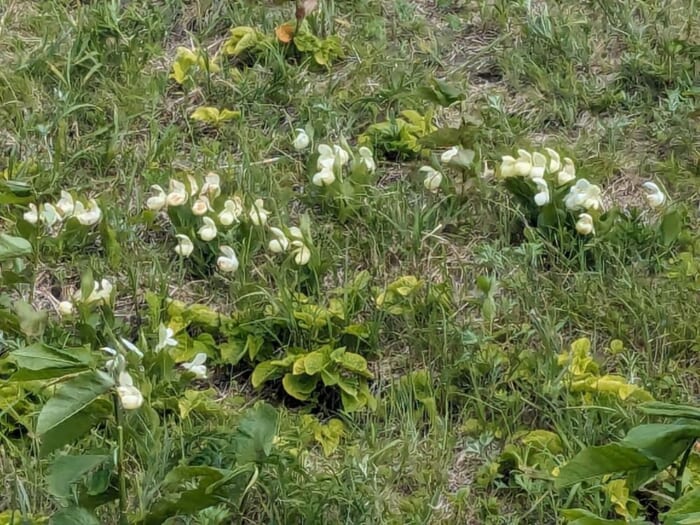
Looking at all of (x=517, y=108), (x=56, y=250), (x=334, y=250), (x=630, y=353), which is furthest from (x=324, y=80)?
(x=630, y=353)

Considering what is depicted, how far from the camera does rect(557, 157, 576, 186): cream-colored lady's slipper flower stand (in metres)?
2.90

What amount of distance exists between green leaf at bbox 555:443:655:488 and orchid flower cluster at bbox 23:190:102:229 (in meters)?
1.80

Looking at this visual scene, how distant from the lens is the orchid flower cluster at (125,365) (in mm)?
1834

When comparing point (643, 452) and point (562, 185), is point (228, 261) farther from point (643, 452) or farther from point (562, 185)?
point (643, 452)

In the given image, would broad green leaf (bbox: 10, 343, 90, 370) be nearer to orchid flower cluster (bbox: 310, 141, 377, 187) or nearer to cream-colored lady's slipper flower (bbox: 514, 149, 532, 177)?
orchid flower cluster (bbox: 310, 141, 377, 187)

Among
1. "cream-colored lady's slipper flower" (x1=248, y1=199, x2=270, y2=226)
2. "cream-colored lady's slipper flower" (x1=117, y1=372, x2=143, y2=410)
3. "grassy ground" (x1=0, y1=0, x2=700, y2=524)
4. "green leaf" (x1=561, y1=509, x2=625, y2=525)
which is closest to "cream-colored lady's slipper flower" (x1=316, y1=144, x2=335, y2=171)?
"grassy ground" (x1=0, y1=0, x2=700, y2=524)

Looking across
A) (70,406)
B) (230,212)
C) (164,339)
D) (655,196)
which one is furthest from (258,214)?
(70,406)

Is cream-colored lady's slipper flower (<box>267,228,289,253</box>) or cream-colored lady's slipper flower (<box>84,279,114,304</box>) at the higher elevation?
cream-colored lady's slipper flower (<box>267,228,289,253</box>)

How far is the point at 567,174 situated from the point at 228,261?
975 mm

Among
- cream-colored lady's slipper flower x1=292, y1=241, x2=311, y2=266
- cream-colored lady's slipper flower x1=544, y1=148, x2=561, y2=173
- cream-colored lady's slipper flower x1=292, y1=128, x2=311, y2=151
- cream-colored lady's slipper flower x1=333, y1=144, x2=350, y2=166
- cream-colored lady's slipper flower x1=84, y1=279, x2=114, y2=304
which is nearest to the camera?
cream-colored lady's slipper flower x1=84, y1=279, x2=114, y2=304

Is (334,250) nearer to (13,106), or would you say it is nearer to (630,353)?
(630,353)

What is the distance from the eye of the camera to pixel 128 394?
2.07 m

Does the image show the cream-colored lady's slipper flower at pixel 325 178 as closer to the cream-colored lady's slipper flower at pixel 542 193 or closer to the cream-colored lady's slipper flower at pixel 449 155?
the cream-colored lady's slipper flower at pixel 449 155

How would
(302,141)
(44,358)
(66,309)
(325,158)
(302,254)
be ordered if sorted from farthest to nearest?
(302,141), (325,158), (302,254), (66,309), (44,358)
